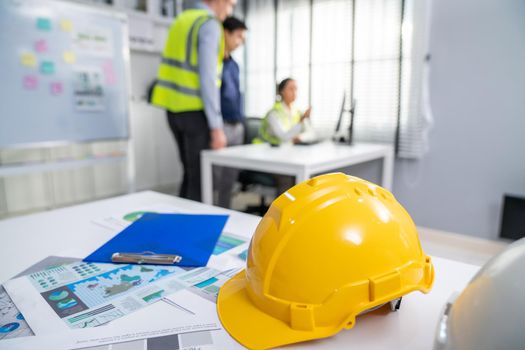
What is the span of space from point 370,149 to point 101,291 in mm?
2078

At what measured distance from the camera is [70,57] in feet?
8.24

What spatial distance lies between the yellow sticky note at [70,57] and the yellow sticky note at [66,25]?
15cm

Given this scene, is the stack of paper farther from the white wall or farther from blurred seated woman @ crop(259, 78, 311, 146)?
the white wall

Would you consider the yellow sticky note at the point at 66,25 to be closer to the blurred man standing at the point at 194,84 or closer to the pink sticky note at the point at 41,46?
the pink sticky note at the point at 41,46

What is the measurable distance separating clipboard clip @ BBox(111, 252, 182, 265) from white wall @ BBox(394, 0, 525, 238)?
8.48ft

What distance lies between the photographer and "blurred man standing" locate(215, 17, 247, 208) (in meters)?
2.44

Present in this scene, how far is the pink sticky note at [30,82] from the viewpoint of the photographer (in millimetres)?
2311

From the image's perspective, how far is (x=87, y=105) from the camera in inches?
104

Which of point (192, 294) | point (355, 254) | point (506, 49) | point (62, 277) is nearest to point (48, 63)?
point (62, 277)

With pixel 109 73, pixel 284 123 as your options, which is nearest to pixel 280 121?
pixel 284 123

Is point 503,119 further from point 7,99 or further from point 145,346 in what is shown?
point 7,99

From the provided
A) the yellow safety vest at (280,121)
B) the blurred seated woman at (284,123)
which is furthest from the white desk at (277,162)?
the yellow safety vest at (280,121)

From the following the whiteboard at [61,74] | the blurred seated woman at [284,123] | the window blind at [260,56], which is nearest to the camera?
the whiteboard at [61,74]

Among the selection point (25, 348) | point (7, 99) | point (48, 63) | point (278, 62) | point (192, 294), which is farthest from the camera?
point (278, 62)
